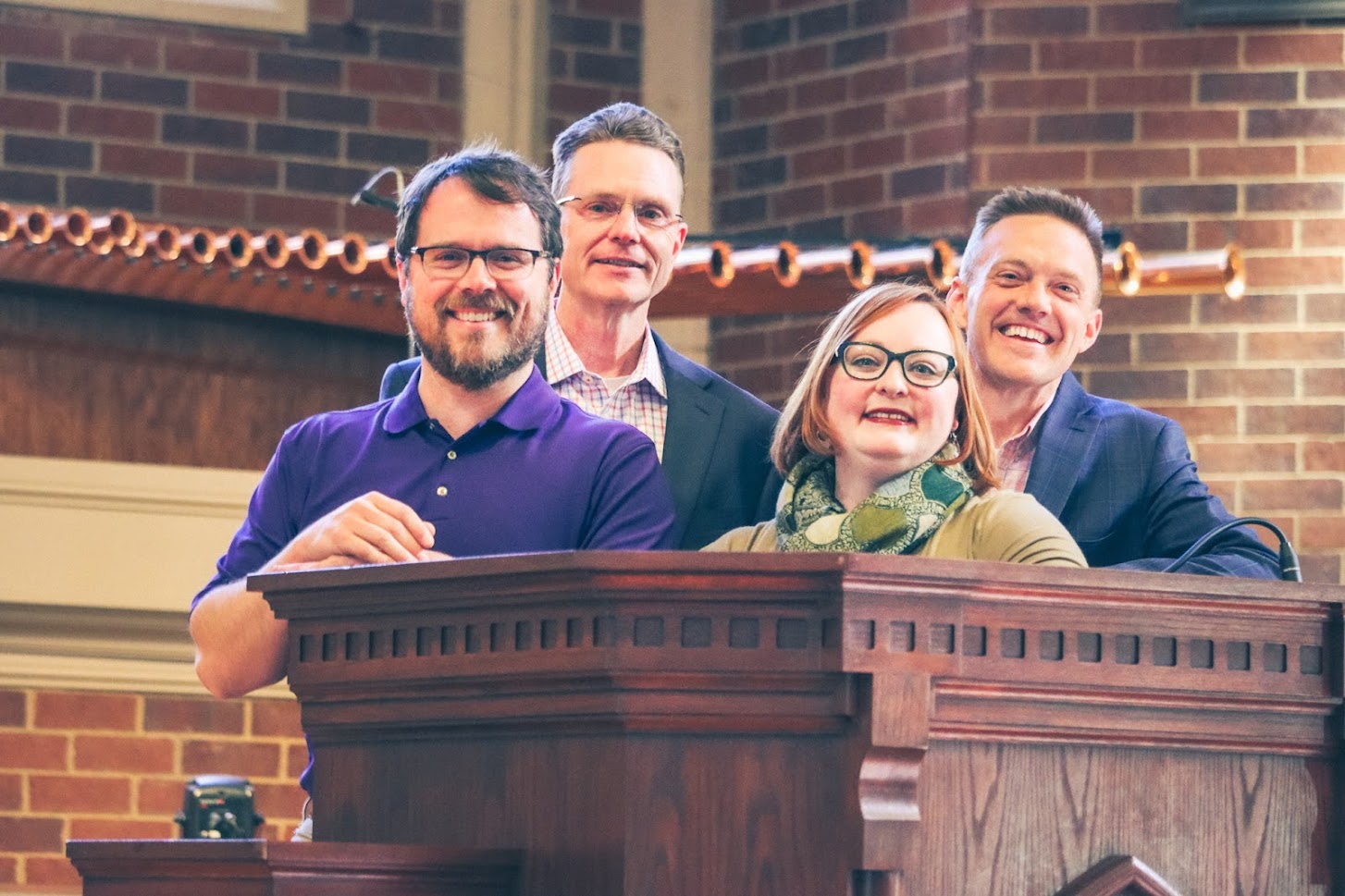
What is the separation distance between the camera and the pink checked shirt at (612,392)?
288cm

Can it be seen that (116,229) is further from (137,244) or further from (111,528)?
(111,528)

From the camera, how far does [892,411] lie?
Result: 2.08m

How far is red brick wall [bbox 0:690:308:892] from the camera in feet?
16.1

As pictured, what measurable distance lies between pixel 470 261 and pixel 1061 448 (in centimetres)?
87

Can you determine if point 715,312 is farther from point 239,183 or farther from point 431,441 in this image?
point 431,441

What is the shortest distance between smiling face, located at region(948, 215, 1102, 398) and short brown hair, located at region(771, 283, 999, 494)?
0.58 meters

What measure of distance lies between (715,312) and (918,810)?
3.03 meters

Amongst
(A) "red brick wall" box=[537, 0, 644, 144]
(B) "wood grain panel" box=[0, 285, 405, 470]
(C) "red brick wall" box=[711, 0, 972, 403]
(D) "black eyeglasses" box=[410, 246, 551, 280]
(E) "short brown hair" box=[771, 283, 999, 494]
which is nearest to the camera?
(E) "short brown hair" box=[771, 283, 999, 494]

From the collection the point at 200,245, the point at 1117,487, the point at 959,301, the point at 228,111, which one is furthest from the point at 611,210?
the point at 228,111

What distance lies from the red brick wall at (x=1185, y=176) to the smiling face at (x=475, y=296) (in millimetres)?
3045

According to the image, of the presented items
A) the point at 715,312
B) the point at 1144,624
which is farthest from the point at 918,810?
the point at 715,312

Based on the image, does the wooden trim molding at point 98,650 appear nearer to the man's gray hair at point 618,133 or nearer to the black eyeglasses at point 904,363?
the man's gray hair at point 618,133

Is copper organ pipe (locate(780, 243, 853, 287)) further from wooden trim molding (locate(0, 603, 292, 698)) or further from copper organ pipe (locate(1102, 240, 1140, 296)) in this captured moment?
wooden trim molding (locate(0, 603, 292, 698))

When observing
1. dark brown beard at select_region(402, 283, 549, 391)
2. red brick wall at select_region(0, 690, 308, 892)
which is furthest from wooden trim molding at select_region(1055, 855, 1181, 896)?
red brick wall at select_region(0, 690, 308, 892)
